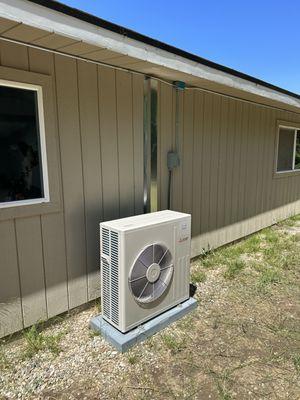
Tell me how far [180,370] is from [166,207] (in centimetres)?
169

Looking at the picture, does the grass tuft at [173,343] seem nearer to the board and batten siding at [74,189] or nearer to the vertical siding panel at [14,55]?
the board and batten siding at [74,189]

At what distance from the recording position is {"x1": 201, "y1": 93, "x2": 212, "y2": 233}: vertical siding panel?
356 centimetres

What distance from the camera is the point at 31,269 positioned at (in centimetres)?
216

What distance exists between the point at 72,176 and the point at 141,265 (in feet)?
2.90

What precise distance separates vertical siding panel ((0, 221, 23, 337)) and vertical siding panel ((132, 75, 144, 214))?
1204 millimetres

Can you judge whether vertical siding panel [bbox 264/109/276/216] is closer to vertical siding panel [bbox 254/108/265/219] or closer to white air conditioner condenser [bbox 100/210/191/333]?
vertical siding panel [bbox 254/108/265/219]

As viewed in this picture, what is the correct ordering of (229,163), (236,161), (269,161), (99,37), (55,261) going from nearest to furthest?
(99,37) → (55,261) → (229,163) → (236,161) → (269,161)

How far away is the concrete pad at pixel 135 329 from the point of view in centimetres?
206

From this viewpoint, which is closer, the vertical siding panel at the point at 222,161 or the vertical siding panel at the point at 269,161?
the vertical siding panel at the point at 222,161

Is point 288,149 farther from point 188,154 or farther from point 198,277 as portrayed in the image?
point 198,277

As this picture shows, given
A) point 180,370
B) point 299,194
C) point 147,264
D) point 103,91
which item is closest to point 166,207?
point 147,264

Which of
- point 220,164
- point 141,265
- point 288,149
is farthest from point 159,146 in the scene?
point 288,149

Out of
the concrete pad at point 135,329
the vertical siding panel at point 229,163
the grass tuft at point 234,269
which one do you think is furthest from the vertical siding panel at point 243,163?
the concrete pad at point 135,329

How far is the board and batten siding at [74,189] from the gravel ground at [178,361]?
11.2 inches
